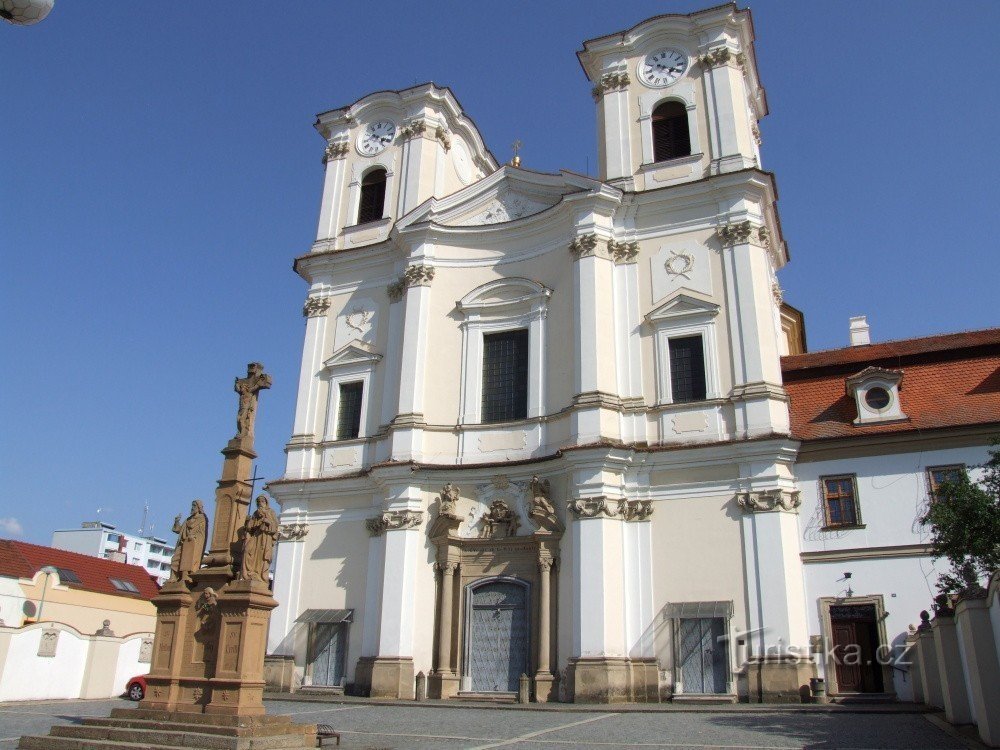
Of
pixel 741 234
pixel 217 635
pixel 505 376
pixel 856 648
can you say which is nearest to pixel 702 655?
pixel 856 648

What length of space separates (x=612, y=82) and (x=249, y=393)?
54.2ft

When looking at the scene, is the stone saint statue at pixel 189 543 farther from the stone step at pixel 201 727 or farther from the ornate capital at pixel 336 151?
the ornate capital at pixel 336 151

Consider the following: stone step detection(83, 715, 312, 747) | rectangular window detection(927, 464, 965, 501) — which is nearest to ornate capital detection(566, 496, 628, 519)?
rectangular window detection(927, 464, 965, 501)

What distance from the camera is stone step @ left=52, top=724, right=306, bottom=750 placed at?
10836 millimetres

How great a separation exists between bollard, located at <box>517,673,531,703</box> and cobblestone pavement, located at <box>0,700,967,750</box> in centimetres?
166

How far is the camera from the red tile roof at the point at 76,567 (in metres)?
30.1

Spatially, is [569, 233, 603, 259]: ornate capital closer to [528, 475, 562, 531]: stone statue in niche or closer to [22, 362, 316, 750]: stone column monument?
[528, 475, 562, 531]: stone statue in niche

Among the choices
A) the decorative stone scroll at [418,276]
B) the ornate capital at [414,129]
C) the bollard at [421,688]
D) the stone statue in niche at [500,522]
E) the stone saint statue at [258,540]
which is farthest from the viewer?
A: the ornate capital at [414,129]

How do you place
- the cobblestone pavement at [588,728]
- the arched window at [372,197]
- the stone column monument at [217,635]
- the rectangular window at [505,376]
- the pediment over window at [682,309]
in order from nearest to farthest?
the cobblestone pavement at [588,728] < the stone column monument at [217,635] < the pediment over window at [682,309] < the rectangular window at [505,376] < the arched window at [372,197]

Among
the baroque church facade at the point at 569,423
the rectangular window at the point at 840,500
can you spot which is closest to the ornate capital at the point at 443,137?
the baroque church facade at the point at 569,423

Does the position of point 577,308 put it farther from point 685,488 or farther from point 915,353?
point 915,353

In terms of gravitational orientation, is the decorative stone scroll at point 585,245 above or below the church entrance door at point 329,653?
above

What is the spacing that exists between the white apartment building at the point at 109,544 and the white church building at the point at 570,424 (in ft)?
142

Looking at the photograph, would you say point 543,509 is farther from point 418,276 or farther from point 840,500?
point 418,276
